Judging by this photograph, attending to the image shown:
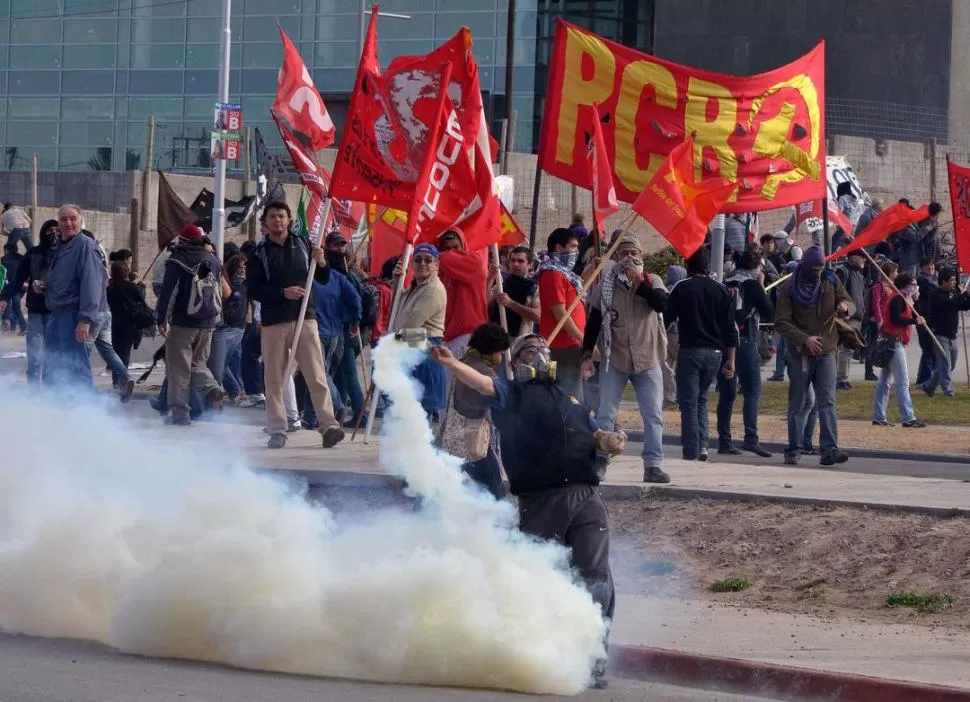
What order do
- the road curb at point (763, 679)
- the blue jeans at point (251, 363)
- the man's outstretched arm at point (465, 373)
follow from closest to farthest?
the road curb at point (763, 679)
the man's outstretched arm at point (465, 373)
the blue jeans at point (251, 363)

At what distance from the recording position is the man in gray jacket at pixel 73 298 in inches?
541

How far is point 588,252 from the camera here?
50.8ft

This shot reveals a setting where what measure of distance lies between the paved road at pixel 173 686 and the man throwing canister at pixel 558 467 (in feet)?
2.02

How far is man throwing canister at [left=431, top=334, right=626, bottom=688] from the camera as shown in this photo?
26.0 feet

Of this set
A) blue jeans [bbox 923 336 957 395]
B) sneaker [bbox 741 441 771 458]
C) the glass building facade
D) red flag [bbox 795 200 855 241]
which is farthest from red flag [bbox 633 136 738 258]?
the glass building facade

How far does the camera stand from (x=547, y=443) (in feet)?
26.2

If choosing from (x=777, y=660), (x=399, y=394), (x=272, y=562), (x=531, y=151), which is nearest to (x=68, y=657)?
(x=272, y=562)

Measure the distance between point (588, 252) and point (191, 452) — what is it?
260 inches

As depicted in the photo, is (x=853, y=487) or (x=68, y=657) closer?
(x=68, y=657)

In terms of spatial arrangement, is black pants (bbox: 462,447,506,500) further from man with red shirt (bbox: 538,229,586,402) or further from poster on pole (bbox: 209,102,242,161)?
poster on pole (bbox: 209,102,242,161)

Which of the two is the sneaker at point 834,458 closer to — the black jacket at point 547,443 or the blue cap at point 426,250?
the blue cap at point 426,250

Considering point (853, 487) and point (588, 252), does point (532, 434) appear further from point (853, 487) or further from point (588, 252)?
point (588, 252)

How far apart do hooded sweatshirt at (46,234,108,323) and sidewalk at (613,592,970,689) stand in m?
5.95

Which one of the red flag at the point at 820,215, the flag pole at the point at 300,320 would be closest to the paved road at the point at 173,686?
the flag pole at the point at 300,320
